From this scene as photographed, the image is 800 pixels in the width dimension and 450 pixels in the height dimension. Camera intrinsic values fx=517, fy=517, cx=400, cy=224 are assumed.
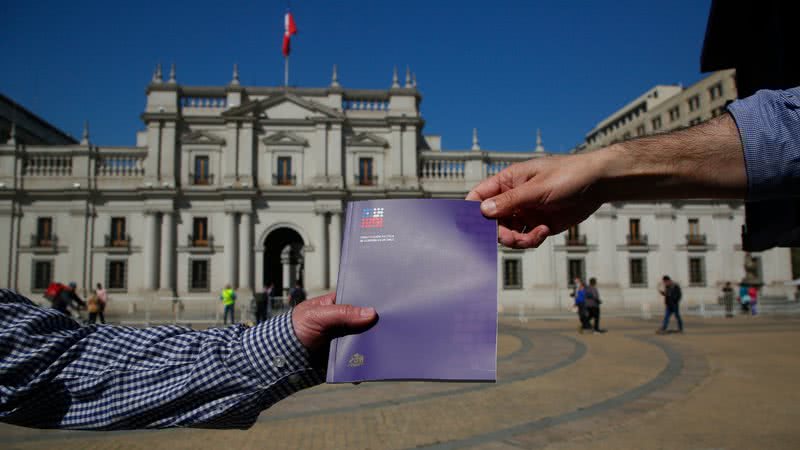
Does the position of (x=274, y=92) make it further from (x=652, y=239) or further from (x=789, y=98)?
(x=789, y=98)

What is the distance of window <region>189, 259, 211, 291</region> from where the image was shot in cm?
3066

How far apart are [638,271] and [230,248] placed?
26.3 meters

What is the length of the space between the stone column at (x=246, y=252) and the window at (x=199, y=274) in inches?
82.6

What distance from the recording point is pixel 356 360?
1.59 metres

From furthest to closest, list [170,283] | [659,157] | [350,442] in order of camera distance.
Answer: [170,283] → [350,442] → [659,157]

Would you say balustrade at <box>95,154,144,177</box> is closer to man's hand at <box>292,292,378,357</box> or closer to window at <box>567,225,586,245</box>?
window at <box>567,225,586,245</box>

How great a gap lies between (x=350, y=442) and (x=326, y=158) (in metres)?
28.2

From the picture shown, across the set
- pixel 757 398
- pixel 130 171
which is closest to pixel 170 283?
pixel 130 171

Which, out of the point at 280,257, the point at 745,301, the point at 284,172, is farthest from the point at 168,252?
the point at 745,301

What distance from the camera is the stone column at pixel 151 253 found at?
29.9m

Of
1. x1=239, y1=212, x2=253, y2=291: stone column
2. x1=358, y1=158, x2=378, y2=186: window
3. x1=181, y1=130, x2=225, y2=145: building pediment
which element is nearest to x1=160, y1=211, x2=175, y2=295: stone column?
x1=239, y1=212, x2=253, y2=291: stone column

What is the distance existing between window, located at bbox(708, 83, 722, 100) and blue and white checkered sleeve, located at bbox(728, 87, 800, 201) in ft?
210

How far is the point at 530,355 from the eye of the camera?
11.4 m

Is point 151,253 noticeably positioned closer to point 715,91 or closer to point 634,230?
point 634,230
